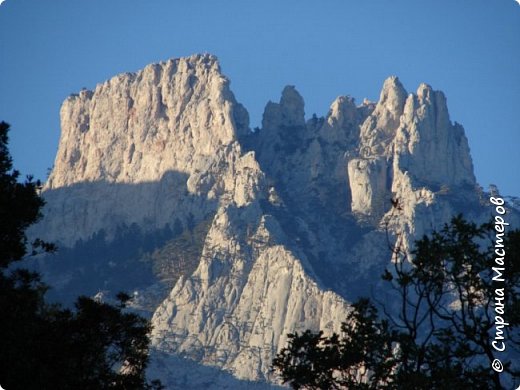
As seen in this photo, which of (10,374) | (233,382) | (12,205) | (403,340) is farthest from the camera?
(233,382)

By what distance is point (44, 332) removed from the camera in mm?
52125

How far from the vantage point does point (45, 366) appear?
48.8 m

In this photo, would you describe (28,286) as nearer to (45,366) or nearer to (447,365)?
(45,366)

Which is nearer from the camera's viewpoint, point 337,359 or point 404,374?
point 404,374

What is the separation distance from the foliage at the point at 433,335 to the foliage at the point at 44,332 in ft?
21.2

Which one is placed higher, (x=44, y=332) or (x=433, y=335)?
(x=433, y=335)

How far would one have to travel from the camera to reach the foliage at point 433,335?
48.3 metres

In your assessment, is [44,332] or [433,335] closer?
[433,335]

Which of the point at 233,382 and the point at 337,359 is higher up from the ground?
the point at 233,382

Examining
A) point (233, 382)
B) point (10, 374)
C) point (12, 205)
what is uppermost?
point (233, 382)

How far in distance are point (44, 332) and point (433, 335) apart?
47.0 feet

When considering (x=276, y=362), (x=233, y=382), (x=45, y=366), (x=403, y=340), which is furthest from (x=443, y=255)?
(x=233, y=382)

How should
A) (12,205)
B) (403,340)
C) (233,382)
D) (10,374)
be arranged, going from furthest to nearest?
(233,382), (12,205), (403,340), (10,374)

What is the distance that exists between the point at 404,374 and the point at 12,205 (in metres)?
16.3
